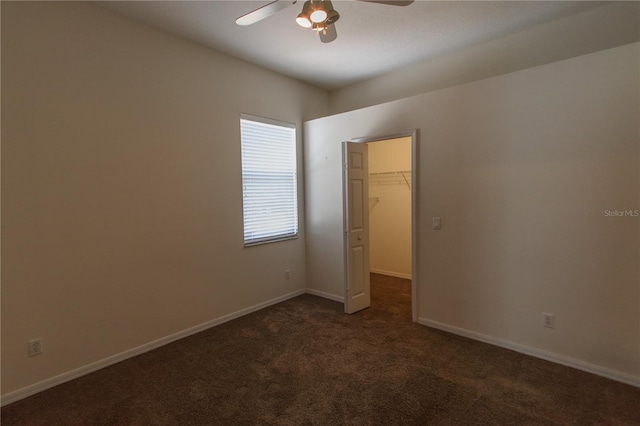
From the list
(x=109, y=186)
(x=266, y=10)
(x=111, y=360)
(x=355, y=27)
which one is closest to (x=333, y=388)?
(x=111, y=360)

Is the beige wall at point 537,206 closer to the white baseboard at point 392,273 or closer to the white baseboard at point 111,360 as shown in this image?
the white baseboard at point 392,273

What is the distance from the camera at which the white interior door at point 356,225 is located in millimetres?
3668

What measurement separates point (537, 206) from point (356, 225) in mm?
1787

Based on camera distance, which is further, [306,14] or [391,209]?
[391,209]

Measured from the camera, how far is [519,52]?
11.0 feet

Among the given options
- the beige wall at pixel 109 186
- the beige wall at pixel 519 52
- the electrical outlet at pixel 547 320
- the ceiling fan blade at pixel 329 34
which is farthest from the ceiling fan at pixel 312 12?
the electrical outlet at pixel 547 320

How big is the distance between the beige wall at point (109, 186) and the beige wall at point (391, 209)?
8.57 feet

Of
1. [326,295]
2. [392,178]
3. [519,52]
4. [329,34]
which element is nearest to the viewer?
[329,34]

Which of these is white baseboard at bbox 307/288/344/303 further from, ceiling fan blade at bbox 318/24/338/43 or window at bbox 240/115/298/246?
ceiling fan blade at bbox 318/24/338/43

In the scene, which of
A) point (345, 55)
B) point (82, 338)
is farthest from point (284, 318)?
point (345, 55)

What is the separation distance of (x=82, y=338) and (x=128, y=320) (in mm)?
350

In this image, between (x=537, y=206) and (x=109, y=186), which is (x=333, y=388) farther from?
(x=109, y=186)

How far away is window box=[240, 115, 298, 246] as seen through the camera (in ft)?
12.8

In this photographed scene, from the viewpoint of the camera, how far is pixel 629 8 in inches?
110
